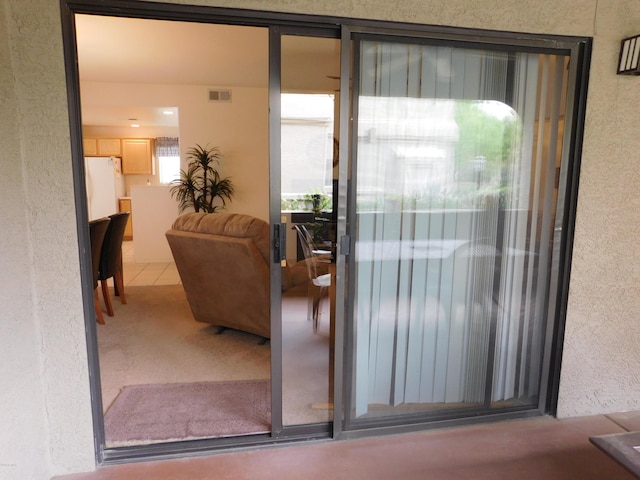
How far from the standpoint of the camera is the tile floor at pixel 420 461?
6.16ft

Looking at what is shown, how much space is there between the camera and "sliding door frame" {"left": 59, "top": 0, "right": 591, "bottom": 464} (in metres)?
1.70

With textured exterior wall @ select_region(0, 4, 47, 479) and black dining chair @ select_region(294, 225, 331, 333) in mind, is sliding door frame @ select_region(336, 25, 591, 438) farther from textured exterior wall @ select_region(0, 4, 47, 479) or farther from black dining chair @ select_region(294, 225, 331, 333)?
textured exterior wall @ select_region(0, 4, 47, 479)

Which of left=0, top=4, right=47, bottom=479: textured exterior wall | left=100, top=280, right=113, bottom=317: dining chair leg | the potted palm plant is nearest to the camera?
left=0, top=4, right=47, bottom=479: textured exterior wall

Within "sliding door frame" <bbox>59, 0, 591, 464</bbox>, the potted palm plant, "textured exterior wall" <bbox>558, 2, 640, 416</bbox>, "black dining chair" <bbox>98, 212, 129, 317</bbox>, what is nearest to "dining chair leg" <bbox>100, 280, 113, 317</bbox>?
"black dining chair" <bbox>98, 212, 129, 317</bbox>

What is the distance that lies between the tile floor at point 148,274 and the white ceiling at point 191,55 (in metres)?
2.26

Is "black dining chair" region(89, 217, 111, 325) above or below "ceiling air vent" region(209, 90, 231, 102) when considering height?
below

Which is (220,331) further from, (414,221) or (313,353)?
(414,221)

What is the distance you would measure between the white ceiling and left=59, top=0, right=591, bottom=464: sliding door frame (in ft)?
0.30

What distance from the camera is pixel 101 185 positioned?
7.08 meters

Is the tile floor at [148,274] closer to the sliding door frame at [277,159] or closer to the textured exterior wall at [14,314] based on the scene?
the sliding door frame at [277,159]

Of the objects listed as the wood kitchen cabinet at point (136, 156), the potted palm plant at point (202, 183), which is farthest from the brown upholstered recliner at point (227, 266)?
the wood kitchen cabinet at point (136, 156)

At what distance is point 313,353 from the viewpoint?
2.20m

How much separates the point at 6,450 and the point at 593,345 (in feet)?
9.31

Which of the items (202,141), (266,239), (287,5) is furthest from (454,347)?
(202,141)
